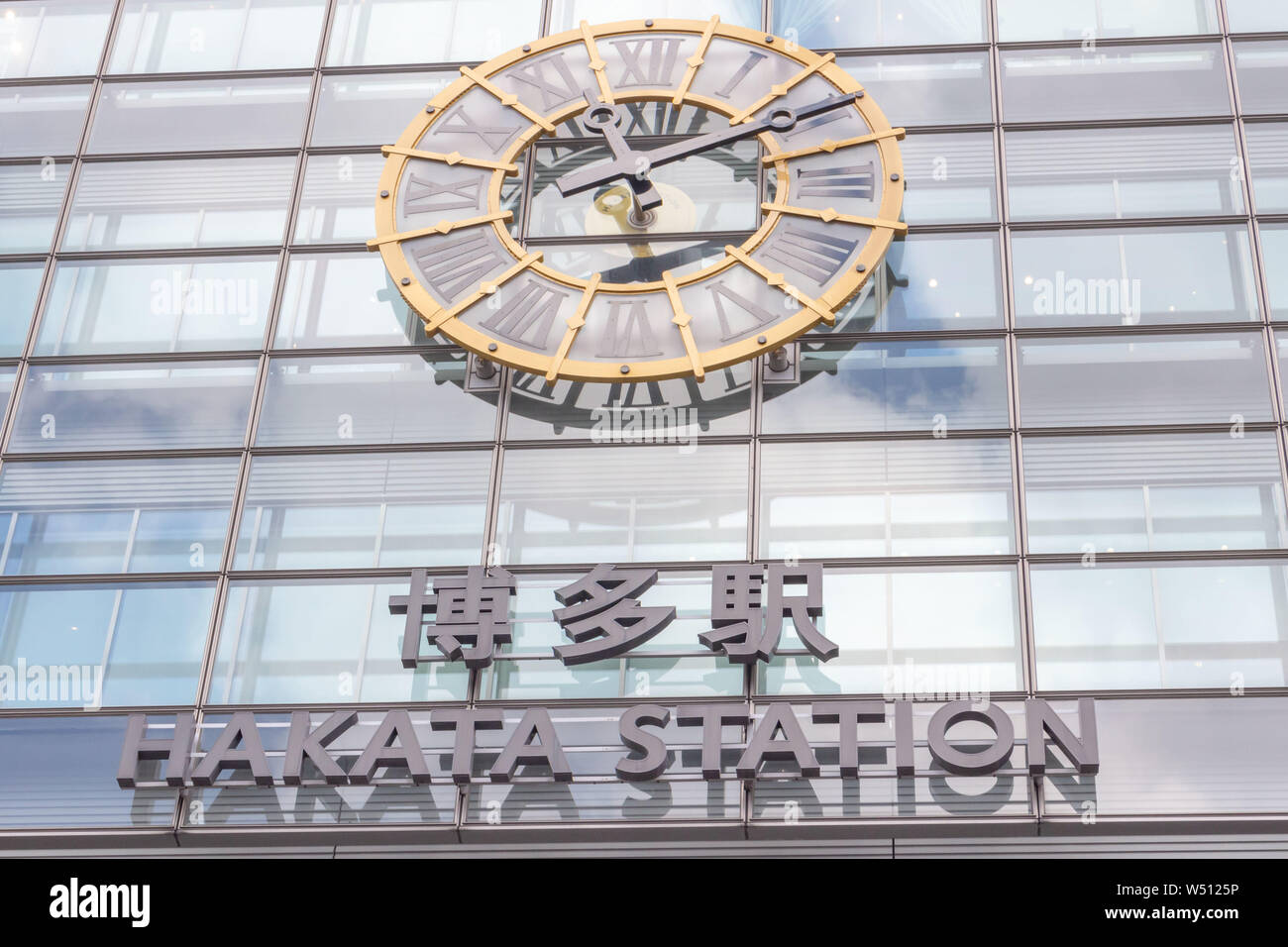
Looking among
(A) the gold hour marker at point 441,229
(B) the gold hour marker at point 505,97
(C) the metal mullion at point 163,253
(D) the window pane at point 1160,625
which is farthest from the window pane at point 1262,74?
(C) the metal mullion at point 163,253

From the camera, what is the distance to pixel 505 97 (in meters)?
24.8

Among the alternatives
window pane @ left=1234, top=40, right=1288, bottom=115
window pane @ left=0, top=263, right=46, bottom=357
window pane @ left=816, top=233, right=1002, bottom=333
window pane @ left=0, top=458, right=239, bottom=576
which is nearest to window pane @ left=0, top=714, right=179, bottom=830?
window pane @ left=0, top=458, right=239, bottom=576

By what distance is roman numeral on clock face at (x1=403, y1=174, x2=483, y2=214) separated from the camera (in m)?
23.8

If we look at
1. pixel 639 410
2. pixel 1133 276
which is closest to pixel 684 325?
pixel 639 410

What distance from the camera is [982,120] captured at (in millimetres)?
25172

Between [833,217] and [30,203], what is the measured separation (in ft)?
36.0

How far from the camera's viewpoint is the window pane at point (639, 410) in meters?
22.1

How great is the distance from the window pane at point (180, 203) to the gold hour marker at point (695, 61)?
5.30 m

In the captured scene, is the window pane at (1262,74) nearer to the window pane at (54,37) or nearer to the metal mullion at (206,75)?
the metal mullion at (206,75)

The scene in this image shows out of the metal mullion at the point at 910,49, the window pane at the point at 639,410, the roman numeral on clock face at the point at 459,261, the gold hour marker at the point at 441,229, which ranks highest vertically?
the metal mullion at the point at 910,49
